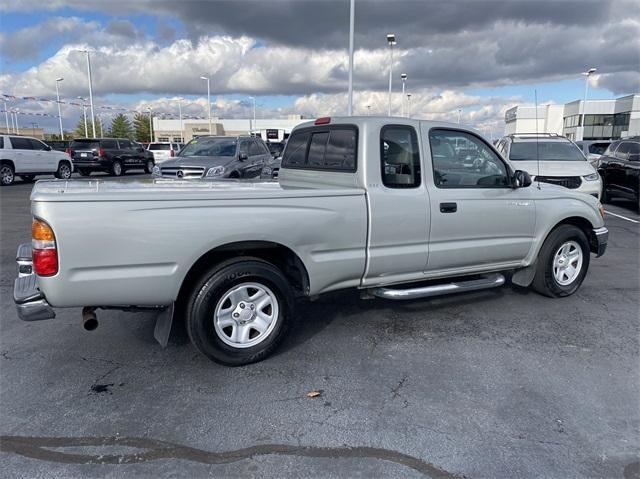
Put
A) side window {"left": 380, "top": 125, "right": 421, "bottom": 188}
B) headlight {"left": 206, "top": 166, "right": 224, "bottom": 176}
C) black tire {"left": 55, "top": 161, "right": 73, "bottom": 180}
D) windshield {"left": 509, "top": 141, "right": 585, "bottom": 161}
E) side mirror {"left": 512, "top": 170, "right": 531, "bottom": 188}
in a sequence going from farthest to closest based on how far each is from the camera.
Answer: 1. black tire {"left": 55, "top": 161, "right": 73, "bottom": 180}
2. headlight {"left": 206, "top": 166, "right": 224, "bottom": 176}
3. windshield {"left": 509, "top": 141, "right": 585, "bottom": 161}
4. side mirror {"left": 512, "top": 170, "right": 531, "bottom": 188}
5. side window {"left": 380, "top": 125, "right": 421, "bottom": 188}

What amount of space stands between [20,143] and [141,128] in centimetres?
6659

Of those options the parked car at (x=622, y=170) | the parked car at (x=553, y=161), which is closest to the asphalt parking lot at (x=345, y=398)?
the parked car at (x=553, y=161)

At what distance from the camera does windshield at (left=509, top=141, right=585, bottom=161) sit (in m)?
10.5

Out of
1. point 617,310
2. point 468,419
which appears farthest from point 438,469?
point 617,310

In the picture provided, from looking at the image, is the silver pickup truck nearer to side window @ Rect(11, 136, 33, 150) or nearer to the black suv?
side window @ Rect(11, 136, 33, 150)

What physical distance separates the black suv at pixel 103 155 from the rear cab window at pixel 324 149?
2021 cm

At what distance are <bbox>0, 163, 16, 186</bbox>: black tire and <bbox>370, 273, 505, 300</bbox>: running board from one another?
61.6 feet

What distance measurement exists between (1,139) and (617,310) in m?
20.4

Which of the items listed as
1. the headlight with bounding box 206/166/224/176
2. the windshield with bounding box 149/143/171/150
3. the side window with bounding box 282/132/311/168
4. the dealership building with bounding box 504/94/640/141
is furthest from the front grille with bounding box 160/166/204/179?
the dealership building with bounding box 504/94/640/141

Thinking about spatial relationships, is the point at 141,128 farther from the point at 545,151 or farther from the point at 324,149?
the point at 324,149

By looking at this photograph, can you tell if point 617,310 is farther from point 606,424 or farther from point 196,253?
point 196,253

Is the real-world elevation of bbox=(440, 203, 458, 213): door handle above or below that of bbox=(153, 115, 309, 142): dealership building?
below

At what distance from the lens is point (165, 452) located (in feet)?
8.88

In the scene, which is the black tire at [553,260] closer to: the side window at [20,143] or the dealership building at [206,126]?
the side window at [20,143]
